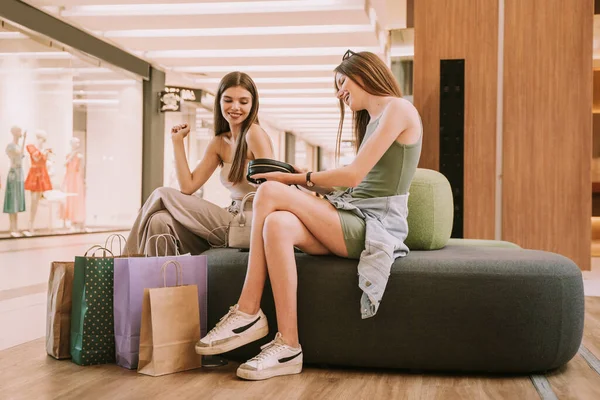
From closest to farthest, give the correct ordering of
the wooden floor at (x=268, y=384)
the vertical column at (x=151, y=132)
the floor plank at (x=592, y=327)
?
the wooden floor at (x=268, y=384) → the floor plank at (x=592, y=327) → the vertical column at (x=151, y=132)

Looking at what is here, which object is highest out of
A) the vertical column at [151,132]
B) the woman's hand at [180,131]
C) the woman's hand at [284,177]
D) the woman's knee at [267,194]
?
the vertical column at [151,132]

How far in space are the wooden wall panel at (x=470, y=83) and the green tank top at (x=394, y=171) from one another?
1960mm

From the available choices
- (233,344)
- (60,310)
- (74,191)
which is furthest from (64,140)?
(233,344)

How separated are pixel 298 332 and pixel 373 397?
43 centimetres

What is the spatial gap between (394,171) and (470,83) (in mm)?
2184

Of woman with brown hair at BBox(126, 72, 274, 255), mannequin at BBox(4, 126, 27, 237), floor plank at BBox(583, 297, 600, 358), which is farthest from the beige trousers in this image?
mannequin at BBox(4, 126, 27, 237)

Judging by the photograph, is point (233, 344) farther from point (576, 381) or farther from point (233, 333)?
point (576, 381)

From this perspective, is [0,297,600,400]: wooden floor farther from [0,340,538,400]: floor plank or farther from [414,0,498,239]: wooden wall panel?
[414,0,498,239]: wooden wall panel

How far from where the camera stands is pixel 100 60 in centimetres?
970

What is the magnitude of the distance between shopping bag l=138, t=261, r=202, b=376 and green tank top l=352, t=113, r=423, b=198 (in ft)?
2.36

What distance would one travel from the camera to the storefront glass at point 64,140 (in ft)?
29.3

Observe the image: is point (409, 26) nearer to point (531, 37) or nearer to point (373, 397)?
point (531, 37)

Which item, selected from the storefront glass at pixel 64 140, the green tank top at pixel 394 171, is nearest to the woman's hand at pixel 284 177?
the green tank top at pixel 394 171

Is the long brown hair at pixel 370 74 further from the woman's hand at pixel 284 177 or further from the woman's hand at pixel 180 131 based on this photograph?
the woman's hand at pixel 180 131
